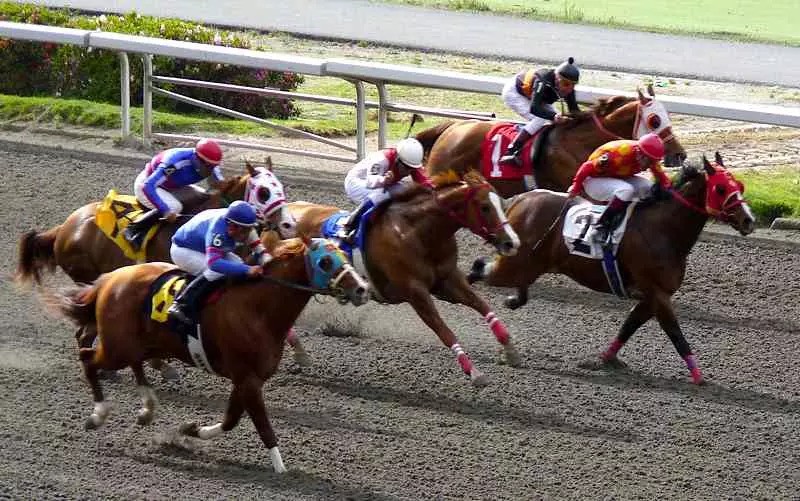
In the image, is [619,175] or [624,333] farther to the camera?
[619,175]

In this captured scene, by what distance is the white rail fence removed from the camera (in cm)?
1195

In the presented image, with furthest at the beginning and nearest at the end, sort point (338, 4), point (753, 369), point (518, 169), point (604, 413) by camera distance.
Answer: point (338, 4) < point (518, 169) < point (753, 369) < point (604, 413)

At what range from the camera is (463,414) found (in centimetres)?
855

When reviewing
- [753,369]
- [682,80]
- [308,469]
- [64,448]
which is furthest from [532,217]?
[682,80]

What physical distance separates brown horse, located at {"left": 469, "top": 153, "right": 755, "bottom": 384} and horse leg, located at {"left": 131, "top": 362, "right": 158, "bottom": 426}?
9.16 feet

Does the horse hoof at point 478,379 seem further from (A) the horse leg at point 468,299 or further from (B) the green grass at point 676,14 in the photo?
(B) the green grass at point 676,14

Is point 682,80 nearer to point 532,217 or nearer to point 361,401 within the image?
point 532,217

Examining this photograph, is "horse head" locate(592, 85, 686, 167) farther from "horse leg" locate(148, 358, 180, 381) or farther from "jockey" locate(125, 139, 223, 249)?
"horse leg" locate(148, 358, 180, 381)

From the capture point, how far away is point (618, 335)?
9445 millimetres

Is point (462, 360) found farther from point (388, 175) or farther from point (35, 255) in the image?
point (35, 255)

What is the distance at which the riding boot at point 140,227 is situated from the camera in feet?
30.6

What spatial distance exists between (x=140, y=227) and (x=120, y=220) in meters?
0.19

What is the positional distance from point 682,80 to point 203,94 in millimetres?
5707

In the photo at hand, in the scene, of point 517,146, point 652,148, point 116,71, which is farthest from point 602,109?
point 116,71
